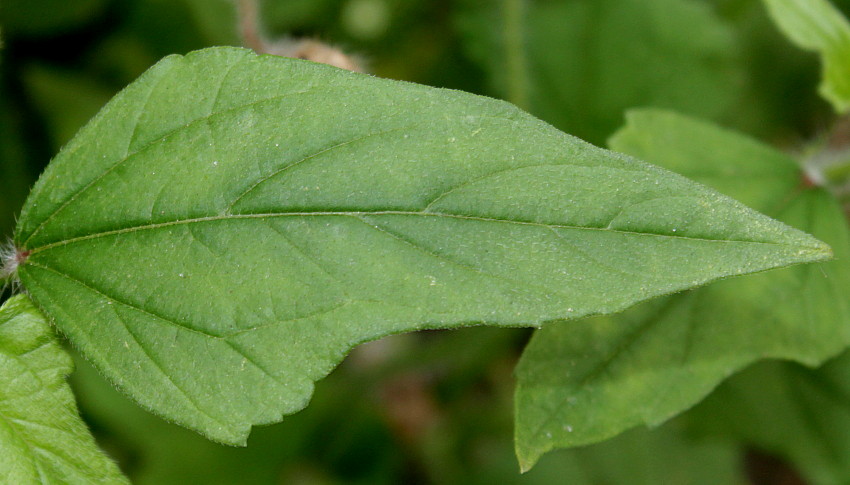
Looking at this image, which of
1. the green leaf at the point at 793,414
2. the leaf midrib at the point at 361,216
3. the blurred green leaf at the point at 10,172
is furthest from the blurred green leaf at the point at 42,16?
the green leaf at the point at 793,414

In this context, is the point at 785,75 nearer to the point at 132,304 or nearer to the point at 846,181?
the point at 846,181

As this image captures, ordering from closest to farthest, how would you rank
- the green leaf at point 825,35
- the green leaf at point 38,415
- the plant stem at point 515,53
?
the green leaf at point 38,415
the green leaf at point 825,35
the plant stem at point 515,53

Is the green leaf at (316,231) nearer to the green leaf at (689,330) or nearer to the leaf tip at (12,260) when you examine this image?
the leaf tip at (12,260)

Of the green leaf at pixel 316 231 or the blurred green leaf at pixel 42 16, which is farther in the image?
the blurred green leaf at pixel 42 16

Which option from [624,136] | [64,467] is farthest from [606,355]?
[64,467]

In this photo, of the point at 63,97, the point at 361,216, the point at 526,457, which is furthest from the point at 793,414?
the point at 63,97

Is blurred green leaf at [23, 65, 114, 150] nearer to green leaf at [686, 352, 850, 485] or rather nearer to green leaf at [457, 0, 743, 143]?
green leaf at [457, 0, 743, 143]

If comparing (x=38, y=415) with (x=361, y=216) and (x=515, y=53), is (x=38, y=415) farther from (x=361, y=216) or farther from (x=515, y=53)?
(x=515, y=53)
